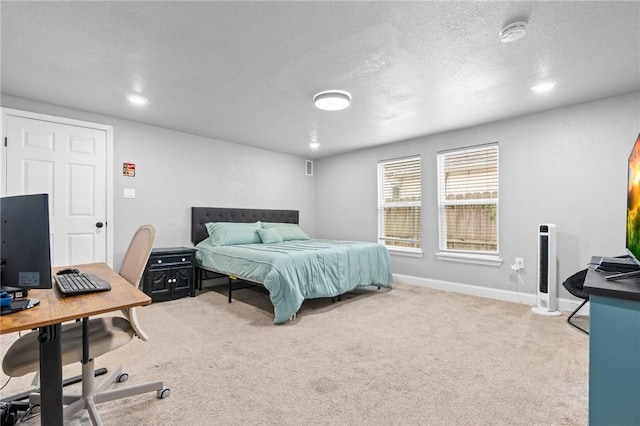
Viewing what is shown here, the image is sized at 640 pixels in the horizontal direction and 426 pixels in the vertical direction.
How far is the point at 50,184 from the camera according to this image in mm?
3424

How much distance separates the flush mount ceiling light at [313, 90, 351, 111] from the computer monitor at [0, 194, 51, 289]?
2.50 meters

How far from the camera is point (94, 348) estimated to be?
1510mm

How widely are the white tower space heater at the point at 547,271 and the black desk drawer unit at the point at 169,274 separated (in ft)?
14.1

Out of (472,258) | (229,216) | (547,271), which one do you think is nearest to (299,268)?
(229,216)

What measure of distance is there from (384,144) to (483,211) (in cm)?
195

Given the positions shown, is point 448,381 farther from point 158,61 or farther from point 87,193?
point 87,193

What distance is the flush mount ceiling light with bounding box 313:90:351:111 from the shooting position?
305cm

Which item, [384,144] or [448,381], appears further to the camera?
[384,144]

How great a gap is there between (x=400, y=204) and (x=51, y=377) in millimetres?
4684

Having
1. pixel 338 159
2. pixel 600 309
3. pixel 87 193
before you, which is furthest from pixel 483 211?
pixel 87 193

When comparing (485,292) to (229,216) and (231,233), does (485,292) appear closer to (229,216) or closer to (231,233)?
(231,233)

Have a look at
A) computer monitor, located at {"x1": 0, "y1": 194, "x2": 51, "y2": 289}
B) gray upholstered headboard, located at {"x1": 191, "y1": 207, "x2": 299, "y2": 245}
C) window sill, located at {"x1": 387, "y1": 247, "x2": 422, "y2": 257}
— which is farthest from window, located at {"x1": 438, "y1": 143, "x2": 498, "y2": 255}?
computer monitor, located at {"x1": 0, "y1": 194, "x2": 51, "y2": 289}

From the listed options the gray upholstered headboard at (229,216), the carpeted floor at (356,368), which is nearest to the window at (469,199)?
the carpeted floor at (356,368)

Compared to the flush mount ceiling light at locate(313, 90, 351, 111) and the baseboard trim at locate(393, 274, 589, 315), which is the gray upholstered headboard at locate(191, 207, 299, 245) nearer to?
the baseboard trim at locate(393, 274, 589, 315)
